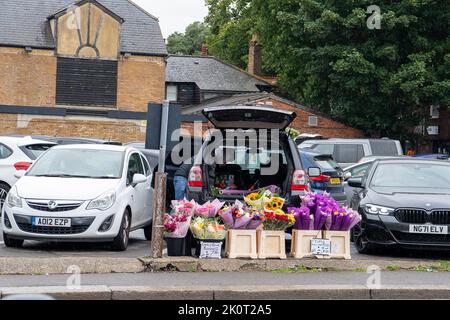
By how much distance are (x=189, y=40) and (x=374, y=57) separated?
66.3 metres

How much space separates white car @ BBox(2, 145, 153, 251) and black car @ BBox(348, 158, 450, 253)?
3.58m

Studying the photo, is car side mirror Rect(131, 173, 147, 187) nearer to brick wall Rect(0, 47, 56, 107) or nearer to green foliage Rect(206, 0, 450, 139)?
green foliage Rect(206, 0, 450, 139)

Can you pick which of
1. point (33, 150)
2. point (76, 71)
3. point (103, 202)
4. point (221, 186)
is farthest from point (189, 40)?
point (103, 202)

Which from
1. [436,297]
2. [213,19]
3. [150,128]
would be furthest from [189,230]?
[213,19]

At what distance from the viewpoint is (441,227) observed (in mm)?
12375

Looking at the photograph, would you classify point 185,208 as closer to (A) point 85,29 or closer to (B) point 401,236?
(B) point 401,236

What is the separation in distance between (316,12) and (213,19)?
1052 inches

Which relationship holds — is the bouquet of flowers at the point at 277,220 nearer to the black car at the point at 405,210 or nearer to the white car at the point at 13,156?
the black car at the point at 405,210

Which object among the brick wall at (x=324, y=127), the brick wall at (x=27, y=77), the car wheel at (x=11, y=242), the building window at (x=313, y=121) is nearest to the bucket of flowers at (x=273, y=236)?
the car wheel at (x=11, y=242)

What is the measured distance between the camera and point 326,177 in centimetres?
1864

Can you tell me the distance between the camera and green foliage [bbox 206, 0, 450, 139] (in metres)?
40.4

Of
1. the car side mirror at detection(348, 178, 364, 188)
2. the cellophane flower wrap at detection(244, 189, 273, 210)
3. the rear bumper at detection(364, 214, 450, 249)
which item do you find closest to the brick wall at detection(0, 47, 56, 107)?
the car side mirror at detection(348, 178, 364, 188)

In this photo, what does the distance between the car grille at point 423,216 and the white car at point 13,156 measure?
817 cm

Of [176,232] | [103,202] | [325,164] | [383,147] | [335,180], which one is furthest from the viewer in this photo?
[383,147]
